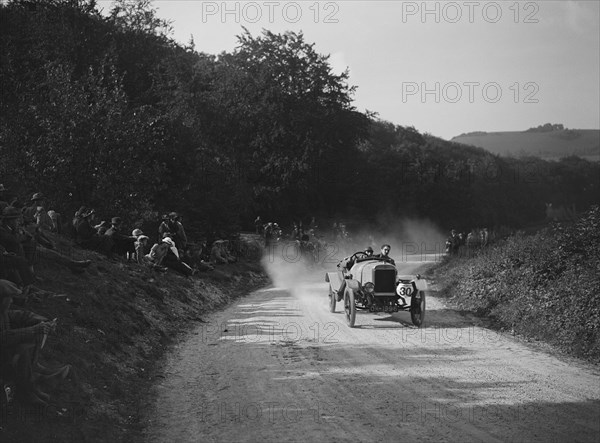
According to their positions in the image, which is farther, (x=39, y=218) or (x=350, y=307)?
(x=39, y=218)

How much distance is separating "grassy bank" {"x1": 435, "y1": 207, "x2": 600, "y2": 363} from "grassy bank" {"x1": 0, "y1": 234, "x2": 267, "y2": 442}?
7.88m

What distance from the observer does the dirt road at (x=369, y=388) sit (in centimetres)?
755

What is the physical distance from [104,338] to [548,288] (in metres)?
10.2

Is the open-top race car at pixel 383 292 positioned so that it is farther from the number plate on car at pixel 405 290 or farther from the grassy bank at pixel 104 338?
the grassy bank at pixel 104 338

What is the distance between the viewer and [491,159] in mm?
A: 100125

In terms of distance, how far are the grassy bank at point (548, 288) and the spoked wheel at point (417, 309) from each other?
196cm

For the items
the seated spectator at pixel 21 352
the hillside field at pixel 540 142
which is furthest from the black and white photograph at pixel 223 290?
the hillside field at pixel 540 142

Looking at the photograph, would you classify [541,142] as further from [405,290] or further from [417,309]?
[417,309]

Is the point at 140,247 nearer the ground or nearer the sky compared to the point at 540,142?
nearer the ground

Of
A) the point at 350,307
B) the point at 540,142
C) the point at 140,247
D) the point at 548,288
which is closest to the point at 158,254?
the point at 140,247

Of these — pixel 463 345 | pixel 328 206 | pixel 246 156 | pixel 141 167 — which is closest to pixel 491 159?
pixel 328 206

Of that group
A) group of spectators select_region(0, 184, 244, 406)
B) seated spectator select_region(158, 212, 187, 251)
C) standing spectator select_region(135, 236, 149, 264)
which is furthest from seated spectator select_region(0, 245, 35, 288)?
seated spectator select_region(158, 212, 187, 251)

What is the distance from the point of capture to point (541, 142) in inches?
5399

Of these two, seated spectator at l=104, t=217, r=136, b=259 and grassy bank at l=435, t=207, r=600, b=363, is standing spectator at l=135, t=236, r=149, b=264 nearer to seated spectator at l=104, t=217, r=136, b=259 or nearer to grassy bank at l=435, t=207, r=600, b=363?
seated spectator at l=104, t=217, r=136, b=259
